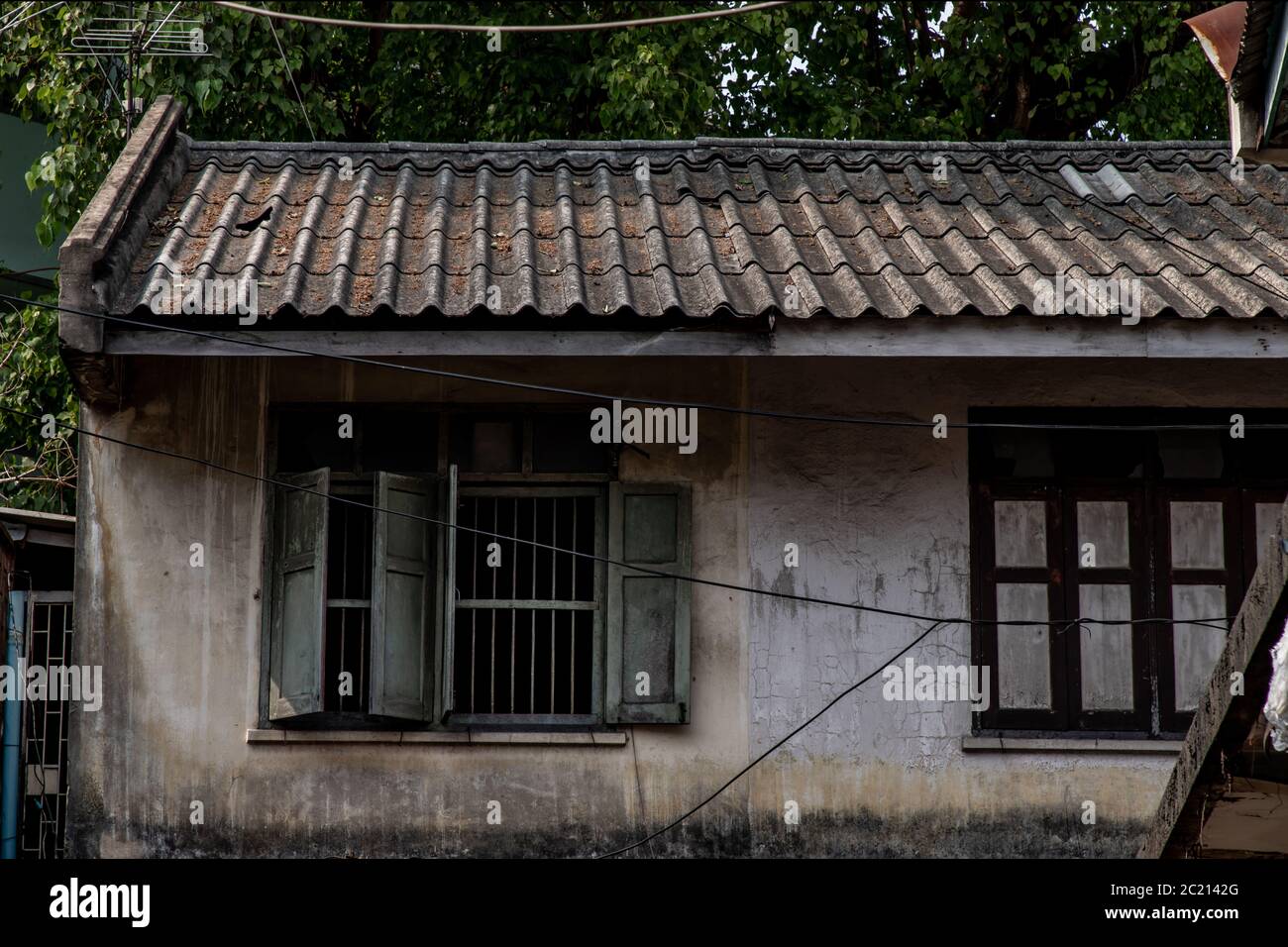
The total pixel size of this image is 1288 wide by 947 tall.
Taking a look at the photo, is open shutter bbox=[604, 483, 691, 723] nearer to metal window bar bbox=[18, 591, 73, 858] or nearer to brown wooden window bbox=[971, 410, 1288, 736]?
brown wooden window bbox=[971, 410, 1288, 736]

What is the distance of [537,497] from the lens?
28.0 feet

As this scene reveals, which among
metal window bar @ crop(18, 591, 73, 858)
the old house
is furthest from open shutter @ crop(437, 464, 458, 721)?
metal window bar @ crop(18, 591, 73, 858)

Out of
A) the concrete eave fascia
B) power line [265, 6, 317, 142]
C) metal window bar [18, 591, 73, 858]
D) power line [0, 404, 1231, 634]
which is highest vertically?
power line [265, 6, 317, 142]

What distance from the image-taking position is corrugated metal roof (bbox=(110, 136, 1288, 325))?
791 centimetres

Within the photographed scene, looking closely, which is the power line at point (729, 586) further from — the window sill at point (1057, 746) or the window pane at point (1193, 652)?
the window sill at point (1057, 746)

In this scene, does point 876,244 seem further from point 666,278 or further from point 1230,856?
point 1230,856

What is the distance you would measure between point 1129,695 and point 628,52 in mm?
7947

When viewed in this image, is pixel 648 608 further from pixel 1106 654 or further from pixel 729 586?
pixel 1106 654

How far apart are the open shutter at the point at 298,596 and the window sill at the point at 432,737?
0.14m

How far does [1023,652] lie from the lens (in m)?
8.52

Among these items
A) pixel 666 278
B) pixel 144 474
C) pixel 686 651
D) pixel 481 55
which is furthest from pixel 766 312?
pixel 481 55

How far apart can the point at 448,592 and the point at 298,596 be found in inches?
29.9

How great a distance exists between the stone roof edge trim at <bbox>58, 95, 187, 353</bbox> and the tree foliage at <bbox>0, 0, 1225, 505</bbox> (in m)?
3.99

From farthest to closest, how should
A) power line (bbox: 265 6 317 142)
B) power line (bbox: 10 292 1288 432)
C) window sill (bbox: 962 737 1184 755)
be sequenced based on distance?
1. power line (bbox: 265 6 317 142)
2. window sill (bbox: 962 737 1184 755)
3. power line (bbox: 10 292 1288 432)
